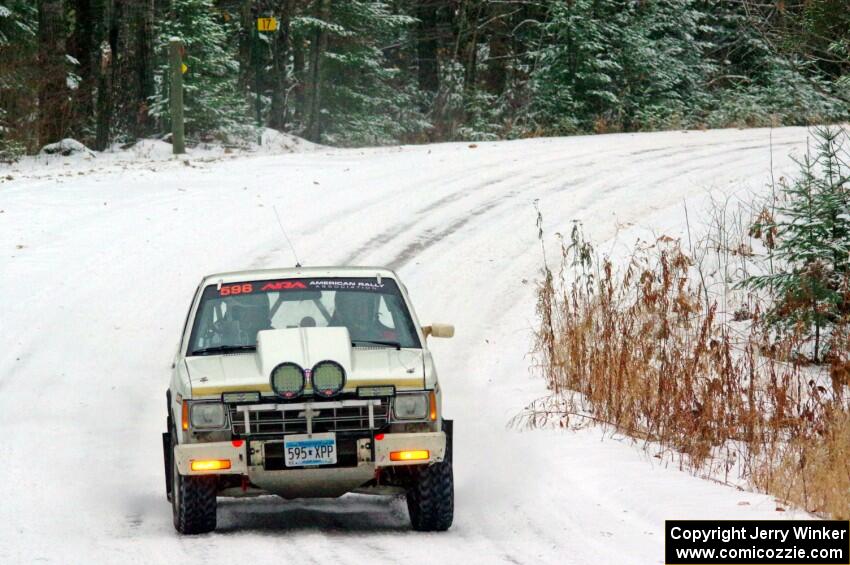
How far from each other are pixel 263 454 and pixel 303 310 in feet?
5.07

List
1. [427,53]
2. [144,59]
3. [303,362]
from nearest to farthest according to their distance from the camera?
[303,362]
[144,59]
[427,53]

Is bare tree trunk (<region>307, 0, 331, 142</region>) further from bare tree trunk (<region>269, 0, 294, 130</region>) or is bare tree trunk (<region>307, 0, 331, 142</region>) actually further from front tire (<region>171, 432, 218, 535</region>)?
front tire (<region>171, 432, 218, 535</region>)

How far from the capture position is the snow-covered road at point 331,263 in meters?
7.94

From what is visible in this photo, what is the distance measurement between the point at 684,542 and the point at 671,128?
82.0 ft

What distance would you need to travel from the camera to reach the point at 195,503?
778cm

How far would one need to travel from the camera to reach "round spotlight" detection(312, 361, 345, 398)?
25.1ft

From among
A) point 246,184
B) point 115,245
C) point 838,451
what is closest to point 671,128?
point 246,184

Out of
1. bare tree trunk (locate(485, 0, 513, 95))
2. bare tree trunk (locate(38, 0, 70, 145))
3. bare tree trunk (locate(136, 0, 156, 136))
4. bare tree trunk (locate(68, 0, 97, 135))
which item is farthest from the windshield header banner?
bare tree trunk (locate(485, 0, 513, 95))

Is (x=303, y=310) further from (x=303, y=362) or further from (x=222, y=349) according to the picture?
(x=303, y=362)

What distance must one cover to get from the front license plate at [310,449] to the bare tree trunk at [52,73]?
66.5ft

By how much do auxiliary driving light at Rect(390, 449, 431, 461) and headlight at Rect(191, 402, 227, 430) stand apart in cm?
105

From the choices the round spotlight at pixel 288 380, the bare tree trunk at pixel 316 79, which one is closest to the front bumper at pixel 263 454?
the round spotlight at pixel 288 380

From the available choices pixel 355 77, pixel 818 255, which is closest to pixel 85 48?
pixel 355 77

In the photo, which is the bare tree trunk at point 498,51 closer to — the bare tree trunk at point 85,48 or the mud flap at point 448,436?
the bare tree trunk at point 85,48
